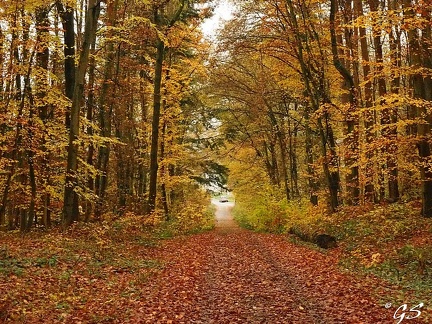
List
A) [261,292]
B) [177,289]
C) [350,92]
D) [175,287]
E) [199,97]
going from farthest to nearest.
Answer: [199,97]
[350,92]
[175,287]
[177,289]
[261,292]

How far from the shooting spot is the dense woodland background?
1388cm

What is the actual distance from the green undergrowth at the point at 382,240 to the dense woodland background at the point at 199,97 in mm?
1142

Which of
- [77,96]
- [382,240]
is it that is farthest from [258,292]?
[77,96]

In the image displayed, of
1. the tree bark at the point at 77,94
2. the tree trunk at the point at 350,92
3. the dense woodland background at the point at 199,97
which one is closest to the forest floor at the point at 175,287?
the tree bark at the point at 77,94

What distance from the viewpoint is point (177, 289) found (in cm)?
924

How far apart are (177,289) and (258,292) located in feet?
6.04

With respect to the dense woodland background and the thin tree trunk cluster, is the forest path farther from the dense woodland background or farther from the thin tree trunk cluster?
the thin tree trunk cluster

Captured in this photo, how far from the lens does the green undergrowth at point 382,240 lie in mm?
9045

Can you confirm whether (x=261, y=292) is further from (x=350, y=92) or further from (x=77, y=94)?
(x=350, y=92)

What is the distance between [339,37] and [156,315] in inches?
729

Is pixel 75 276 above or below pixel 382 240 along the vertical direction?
below

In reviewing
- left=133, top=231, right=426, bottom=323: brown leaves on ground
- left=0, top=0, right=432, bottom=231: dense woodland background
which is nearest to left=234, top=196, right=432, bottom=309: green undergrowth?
left=133, top=231, right=426, bottom=323: brown leaves on ground

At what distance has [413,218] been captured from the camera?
46.4 feet

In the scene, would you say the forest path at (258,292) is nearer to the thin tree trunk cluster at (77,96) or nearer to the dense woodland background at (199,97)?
the dense woodland background at (199,97)
